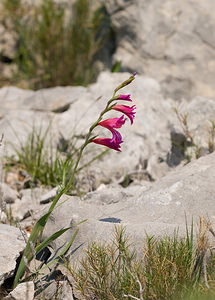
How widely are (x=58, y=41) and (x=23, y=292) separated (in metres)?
4.33

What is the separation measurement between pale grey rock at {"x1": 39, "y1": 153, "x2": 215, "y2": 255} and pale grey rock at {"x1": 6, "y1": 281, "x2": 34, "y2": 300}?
0.31 meters

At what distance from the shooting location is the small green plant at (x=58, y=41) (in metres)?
5.58

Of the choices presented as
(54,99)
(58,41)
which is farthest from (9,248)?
(58,41)

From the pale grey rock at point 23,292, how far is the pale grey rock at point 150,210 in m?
0.31

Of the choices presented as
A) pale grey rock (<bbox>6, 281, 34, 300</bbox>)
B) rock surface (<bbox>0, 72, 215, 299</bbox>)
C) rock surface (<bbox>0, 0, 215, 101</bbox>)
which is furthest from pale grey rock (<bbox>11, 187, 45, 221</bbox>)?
rock surface (<bbox>0, 0, 215, 101</bbox>)

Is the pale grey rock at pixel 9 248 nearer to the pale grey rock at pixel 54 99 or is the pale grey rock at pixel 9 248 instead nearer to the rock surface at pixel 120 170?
the rock surface at pixel 120 170

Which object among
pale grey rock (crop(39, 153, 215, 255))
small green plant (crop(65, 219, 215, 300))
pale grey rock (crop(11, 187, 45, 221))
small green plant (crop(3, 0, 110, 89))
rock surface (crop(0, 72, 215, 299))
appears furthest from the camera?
small green plant (crop(3, 0, 110, 89))

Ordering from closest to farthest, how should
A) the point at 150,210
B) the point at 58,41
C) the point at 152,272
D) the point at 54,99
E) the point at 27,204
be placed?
the point at 152,272
the point at 150,210
the point at 27,204
the point at 54,99
the point at 58,41

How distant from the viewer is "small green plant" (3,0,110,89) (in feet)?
18.3

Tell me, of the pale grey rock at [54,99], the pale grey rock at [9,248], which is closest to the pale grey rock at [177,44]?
the pale grey rock at [54,99]

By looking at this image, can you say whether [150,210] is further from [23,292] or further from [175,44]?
[175,44]

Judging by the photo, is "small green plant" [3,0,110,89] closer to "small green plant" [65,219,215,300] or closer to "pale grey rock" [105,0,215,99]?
"pale grey rock" [105,0,215,99]

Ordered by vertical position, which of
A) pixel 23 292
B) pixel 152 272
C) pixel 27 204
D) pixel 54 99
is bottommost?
pixel 27 204

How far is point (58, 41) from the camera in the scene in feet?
18.5
